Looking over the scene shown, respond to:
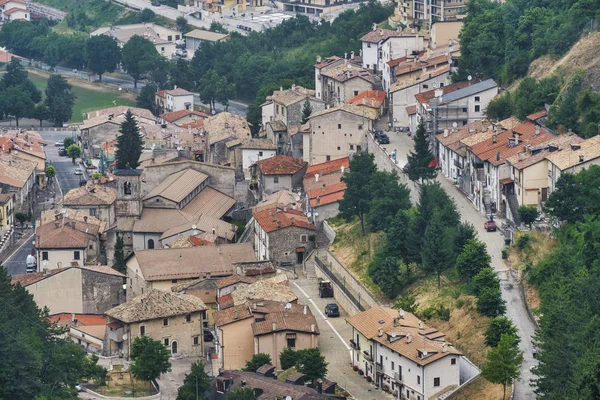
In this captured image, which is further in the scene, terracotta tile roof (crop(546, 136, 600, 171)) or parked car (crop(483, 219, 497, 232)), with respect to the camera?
parked car (crop(483, 219, 497, 232))

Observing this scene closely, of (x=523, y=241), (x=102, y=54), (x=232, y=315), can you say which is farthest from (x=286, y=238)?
(x=102, y=54)

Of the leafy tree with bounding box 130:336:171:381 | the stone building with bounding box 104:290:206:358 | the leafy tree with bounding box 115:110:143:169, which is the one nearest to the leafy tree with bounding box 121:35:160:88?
the leafy tree with bounding box 115:110:143:169

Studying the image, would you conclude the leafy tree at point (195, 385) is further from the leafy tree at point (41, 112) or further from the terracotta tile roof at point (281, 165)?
the leafy tree at point (41, 112)

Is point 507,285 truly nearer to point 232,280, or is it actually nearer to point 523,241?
point 523,241

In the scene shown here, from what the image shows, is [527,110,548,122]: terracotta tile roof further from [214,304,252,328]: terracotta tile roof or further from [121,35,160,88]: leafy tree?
[121,35,160,88]: leafy tree

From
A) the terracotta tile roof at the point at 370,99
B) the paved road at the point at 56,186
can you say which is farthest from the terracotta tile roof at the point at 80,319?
the terracotta tile roof at the point at 370,99
